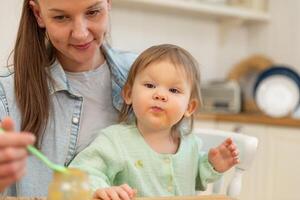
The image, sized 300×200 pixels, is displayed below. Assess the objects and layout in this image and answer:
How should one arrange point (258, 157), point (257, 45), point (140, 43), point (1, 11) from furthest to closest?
point (257, 45) → point (140, 43) → point (258, 157) → point (1, 11)

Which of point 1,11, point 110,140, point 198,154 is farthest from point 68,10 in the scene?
point 1,11

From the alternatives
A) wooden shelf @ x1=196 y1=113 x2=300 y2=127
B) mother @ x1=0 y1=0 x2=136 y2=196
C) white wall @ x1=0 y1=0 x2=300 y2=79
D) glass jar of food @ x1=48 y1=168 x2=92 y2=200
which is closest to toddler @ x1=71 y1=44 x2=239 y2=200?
mother @ x1=0 y1=0 x2=136 y2=196

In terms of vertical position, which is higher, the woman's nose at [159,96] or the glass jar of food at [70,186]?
the woman's nose at [159,96]

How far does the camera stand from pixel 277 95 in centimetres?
295

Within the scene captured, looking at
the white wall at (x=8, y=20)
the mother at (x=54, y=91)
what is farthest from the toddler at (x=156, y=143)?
the white wall at (x=8, y=20)

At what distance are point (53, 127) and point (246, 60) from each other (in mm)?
2259

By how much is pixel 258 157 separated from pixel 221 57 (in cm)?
89

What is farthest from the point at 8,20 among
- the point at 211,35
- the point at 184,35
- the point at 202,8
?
the point at 211,35

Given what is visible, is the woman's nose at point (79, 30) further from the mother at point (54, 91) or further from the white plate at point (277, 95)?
the white plate at point (277, 95)

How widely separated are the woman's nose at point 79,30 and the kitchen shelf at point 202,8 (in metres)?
1.67

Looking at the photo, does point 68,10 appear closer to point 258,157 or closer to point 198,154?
point 198,154

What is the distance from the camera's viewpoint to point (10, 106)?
4.46ft

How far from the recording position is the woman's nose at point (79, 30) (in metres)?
1.21

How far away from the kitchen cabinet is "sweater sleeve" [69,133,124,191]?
5.31 ft
